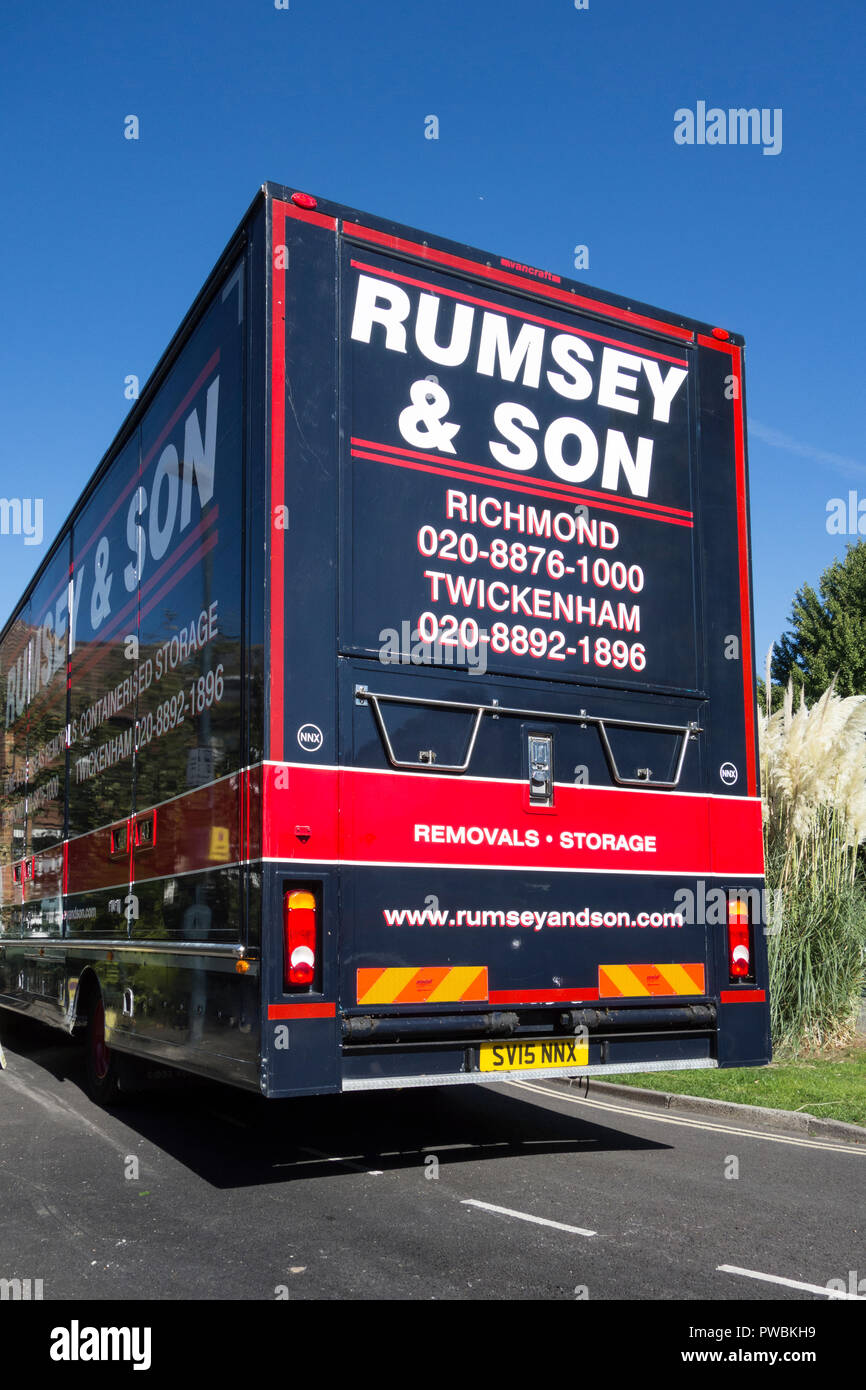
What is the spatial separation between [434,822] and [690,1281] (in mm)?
2247

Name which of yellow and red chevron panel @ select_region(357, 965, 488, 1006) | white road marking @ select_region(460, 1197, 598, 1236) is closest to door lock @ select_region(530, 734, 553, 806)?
yellow and red chevron panel @ select_region(357, 965, 488, 1006)

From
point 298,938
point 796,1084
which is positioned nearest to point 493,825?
point 298,938

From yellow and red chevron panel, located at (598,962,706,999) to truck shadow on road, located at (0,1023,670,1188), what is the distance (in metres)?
1.38

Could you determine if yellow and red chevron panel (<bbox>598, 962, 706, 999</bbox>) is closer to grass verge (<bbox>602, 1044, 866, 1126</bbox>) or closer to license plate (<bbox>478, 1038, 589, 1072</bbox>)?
license plate (<bbox>478, 1038, 589, 1072</bbox>)

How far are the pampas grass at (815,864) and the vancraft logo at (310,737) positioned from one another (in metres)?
6.43

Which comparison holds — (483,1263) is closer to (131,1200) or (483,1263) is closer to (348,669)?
(131,1200)

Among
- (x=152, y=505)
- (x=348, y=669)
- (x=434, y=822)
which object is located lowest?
(x=434, y=822)

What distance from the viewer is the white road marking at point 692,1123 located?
7656mm

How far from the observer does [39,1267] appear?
482 centimetres

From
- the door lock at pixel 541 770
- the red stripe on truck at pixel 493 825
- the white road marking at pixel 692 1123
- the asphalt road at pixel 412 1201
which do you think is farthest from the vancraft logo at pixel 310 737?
the white road marking at pixel 692 1123

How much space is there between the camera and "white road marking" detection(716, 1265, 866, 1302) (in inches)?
176
